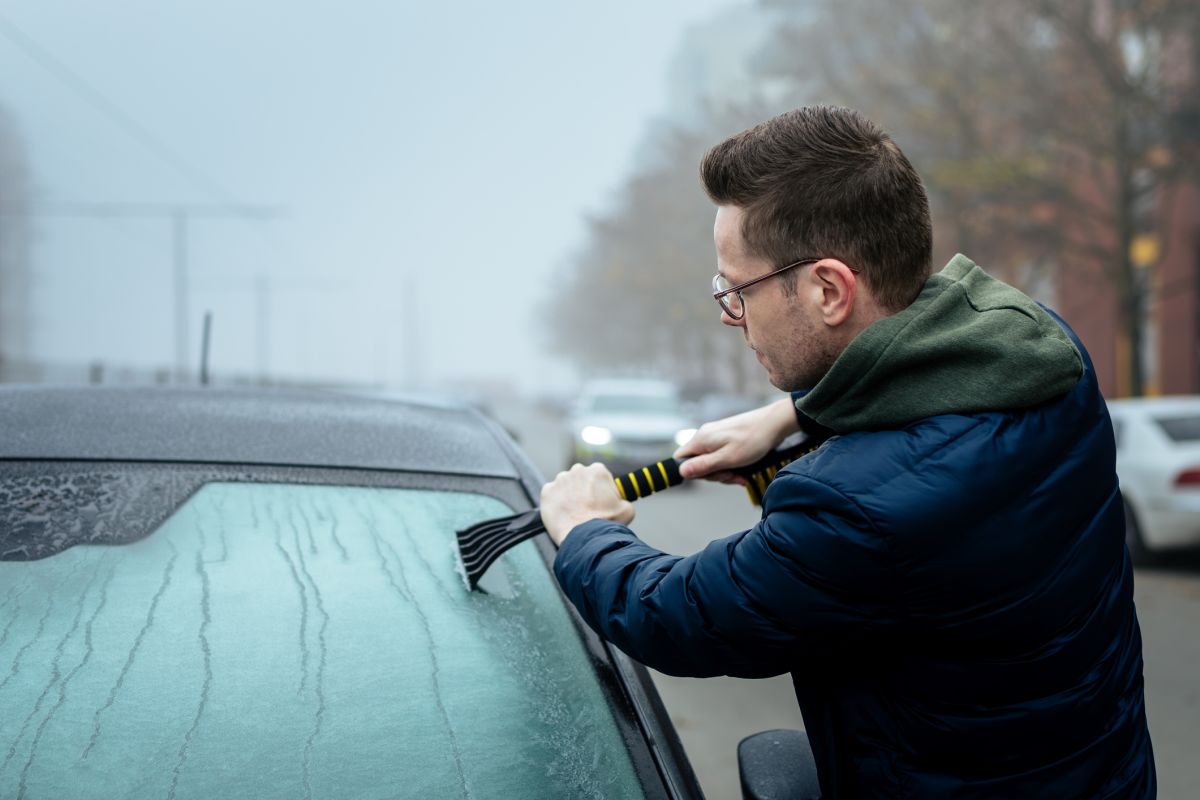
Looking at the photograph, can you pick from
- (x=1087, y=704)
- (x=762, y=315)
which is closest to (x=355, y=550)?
(x=762, y=315)

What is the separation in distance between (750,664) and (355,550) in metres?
0.84

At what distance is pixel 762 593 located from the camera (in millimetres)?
1339

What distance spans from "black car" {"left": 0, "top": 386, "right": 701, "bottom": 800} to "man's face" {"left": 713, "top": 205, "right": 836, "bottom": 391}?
0.56 m

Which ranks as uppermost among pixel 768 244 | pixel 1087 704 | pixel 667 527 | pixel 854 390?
pixel 768 244

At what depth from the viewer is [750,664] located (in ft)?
4.59

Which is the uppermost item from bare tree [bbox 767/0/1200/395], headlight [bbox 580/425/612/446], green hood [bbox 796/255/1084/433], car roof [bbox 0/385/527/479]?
bare tree [bbox 767/0/1200/395]

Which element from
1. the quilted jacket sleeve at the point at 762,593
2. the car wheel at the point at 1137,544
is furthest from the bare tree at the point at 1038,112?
the quilted jacket sleeve at the point at 762,593

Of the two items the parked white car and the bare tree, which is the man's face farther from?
the bare tree

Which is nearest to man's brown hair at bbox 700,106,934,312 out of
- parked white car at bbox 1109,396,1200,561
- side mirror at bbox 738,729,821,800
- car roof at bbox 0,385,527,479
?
side mirror at bbox 738,729,821,800

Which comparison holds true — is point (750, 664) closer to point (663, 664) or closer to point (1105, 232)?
point (663, 664)

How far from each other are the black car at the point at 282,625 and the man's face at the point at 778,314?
564 mm

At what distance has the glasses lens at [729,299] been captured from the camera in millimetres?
1568

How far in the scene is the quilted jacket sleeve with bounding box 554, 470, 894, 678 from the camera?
1.29m

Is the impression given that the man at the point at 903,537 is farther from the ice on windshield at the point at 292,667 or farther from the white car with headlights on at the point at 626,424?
the white car with headlights on at the point at 626,424
